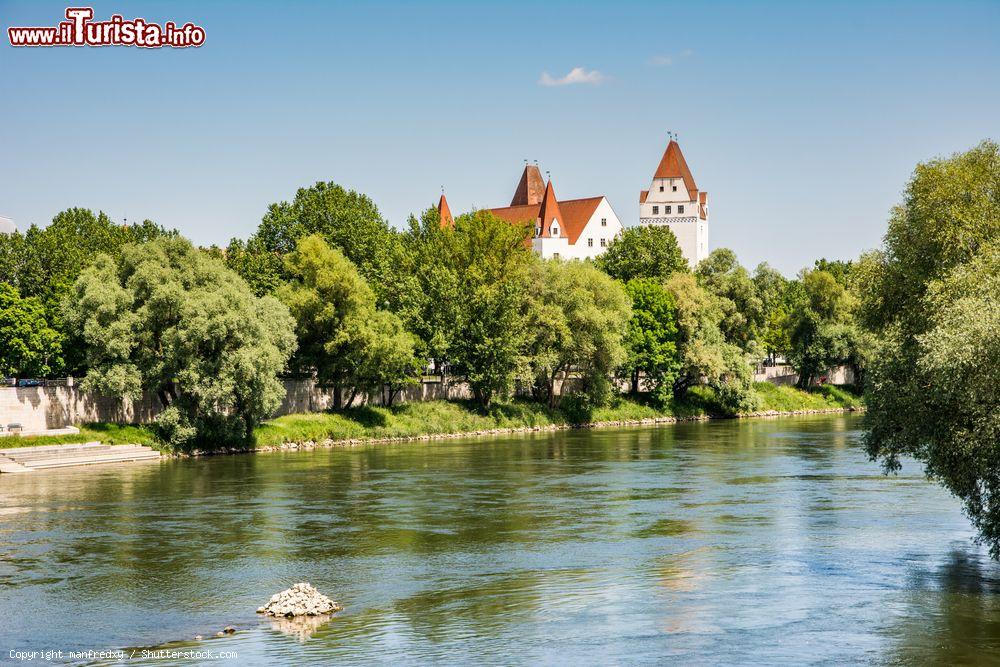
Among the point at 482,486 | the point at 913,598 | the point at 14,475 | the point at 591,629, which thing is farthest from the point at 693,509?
the point at 14,475

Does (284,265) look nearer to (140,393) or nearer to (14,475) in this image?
(140,393)

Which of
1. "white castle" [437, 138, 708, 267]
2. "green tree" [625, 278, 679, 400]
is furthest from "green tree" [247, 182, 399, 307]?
"white castle" [437, 138, 708, 267]

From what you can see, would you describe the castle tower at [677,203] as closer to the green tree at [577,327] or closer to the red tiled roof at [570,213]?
the red tiled roof at [570,213]

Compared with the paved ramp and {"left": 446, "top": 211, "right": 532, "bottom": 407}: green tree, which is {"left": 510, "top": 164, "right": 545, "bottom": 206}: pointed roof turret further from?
the paved ramp

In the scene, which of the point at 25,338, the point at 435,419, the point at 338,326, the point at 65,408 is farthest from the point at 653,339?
the point at 25,338

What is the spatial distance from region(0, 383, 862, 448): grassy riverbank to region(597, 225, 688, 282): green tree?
17.3 meters

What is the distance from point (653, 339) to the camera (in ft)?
303

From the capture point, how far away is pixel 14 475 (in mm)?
Answer: 52688

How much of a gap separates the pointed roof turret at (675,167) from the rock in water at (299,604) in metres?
156

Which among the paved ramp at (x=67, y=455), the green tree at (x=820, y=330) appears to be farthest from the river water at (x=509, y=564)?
the green tree at (x=820, y=330)

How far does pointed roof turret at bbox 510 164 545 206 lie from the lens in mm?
179750

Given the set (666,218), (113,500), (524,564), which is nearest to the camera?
(524,564)

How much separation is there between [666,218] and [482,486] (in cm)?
13417

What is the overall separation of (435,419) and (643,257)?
45705 mm
